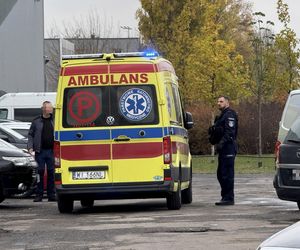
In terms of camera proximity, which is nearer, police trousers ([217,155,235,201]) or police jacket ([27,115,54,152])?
police trousers ([217,155,235,201])

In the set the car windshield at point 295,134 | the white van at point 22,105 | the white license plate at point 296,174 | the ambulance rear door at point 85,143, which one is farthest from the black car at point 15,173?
the white van at point 22,105


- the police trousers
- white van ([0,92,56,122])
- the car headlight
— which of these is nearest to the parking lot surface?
the police trousers

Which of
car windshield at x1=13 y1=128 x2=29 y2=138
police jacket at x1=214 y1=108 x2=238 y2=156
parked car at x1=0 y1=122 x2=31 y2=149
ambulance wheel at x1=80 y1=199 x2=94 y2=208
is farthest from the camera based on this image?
car windshield at x1=13 y1=128 x2=29 y2=138

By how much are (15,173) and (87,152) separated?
7.93 feet

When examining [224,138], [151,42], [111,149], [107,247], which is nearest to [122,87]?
[111,149]

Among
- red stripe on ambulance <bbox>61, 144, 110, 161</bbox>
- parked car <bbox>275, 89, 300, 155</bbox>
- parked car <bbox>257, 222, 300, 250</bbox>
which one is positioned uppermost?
parked car <bbox>275, 89, 300, 155</bbox>

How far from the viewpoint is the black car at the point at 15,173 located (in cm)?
1684

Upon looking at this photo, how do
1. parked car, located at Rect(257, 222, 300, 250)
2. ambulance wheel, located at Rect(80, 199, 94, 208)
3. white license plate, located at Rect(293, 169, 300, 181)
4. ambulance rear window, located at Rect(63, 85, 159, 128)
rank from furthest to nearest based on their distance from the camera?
ambulance wheel, located at Rect(80, 199, 94, 208) < ambulance rear window, located at Rect(63, 85, 159, 128) < white license plate, located at Rect(293, 169, 300, 181) < parked car, located at Rect(257, 222, 300, 250)

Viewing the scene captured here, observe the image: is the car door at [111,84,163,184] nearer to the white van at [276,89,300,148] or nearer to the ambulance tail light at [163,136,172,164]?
the ambulance tail light at [163,136,172,164]

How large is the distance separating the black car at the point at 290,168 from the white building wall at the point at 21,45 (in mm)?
36444

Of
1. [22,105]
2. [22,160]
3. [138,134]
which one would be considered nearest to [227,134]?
[138,134]

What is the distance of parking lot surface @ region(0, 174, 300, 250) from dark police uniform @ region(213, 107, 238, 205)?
1.27 ft

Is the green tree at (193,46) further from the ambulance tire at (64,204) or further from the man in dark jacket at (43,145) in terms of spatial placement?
Result: the ambulance tire at (64,204)

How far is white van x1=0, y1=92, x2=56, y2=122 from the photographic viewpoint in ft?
110
